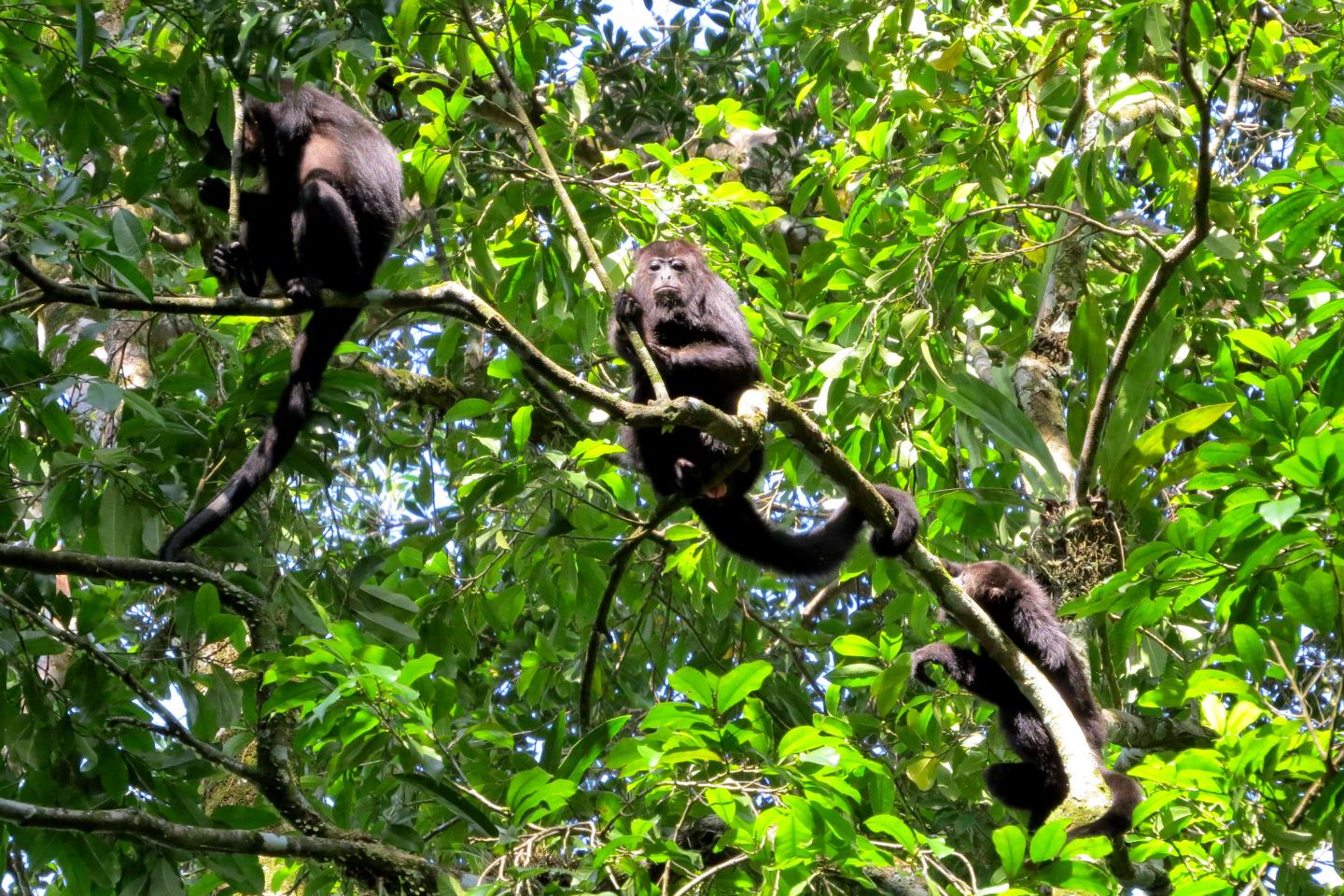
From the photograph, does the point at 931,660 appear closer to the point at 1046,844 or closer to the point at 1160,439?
the point at 1160,439

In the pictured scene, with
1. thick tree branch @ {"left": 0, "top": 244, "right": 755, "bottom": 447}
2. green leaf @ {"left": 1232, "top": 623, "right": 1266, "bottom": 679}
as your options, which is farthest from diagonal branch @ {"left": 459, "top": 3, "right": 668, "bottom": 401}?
A: green leaf @ {"left": 1232, "top": 623, "right": 1266, "bottom": 679}

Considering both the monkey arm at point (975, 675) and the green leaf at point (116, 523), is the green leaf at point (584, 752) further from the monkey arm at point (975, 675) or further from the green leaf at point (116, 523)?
the monkey arm at point (975, 675)

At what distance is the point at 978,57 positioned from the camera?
5.14 meters

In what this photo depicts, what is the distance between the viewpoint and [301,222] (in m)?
4.62

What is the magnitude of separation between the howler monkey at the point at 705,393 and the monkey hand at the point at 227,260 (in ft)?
4.63

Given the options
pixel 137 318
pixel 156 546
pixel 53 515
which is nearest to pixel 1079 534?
pixel 156 546

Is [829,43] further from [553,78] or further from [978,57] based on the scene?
[553,78]

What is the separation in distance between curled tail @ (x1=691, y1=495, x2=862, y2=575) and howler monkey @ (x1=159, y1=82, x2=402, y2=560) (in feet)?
5.49

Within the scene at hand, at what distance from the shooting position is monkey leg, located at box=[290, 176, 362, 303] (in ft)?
15.1

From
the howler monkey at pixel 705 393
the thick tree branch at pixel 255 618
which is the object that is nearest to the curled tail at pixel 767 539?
the howler monkey at pixel 705 393

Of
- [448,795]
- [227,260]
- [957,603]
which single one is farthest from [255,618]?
[957,603]

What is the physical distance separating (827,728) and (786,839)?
56cm

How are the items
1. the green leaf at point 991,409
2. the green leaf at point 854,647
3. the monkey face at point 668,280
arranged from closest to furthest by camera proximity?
the green leaf at point 991,409 → the green leaf at point 854,647 → the monkey face at point 668,280

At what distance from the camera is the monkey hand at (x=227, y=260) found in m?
4.45
